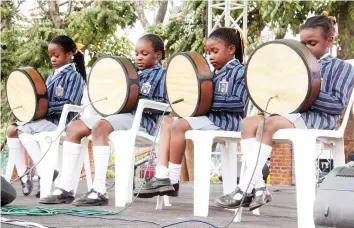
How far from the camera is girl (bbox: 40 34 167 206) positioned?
12.6 feet

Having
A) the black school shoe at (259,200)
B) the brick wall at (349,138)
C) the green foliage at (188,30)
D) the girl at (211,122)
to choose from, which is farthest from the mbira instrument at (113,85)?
the green foliage at (188,30)

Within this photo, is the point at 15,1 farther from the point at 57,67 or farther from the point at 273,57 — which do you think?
the point at 273,57

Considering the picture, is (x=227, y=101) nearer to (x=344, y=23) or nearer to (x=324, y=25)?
(x=324, y=25)

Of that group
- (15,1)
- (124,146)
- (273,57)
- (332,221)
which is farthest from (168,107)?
(15,1)

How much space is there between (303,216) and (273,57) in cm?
74

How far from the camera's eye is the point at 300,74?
304 centimetres

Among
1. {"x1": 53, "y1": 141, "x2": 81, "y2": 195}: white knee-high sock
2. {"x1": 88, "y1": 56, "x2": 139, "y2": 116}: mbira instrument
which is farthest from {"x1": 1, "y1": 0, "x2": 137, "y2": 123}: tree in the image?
Result: {"x1": 53, "y1": 141, "x2": 81, "y2": 195}: white knee-high sock

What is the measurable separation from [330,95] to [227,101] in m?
0.61

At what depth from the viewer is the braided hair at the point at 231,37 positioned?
3760mm

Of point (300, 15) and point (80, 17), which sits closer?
point (300, 15)

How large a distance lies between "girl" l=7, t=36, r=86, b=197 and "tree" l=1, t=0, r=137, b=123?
272 inches

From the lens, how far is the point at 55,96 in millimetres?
4676

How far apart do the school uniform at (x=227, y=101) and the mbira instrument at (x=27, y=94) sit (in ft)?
4.83

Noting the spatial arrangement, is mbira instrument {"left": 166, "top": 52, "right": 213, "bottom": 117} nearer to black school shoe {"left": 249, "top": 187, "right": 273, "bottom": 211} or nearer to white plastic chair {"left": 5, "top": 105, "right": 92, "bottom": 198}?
black school shoe {"left": 249, "top": 187, "right": 273, "bottom": 211}
